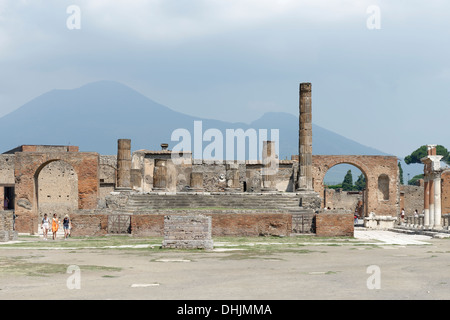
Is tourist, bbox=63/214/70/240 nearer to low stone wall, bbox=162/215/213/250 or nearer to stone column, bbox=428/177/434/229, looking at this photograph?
low stone wall, bbox=162/215/213/250

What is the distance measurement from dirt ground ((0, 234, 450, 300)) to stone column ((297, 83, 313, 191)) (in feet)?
47.3

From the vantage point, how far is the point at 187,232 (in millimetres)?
16781

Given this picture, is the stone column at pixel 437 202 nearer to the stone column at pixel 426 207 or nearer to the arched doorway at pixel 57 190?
the stone column at pixel 426 207

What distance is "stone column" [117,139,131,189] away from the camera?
31828 mm

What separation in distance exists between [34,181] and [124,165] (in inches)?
192

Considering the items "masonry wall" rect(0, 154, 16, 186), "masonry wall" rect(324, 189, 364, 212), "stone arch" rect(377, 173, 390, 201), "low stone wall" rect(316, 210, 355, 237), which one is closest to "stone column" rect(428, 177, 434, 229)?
"low stone wall" rect(316, 210, 355, 237)

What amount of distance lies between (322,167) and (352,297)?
34.7 metres

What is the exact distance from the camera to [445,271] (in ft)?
39.8

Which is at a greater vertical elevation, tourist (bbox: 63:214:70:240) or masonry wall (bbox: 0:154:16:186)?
masonry wall (bbox: 0:154:16:186)

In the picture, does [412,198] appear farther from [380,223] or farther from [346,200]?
[380,223]

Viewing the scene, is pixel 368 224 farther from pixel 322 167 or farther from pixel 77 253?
pixel 77 253

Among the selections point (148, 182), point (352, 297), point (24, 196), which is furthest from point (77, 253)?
point (148, 182)

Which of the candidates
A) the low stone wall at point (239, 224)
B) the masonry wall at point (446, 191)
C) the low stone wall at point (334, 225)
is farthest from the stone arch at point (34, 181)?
the masonry wall at point (446, 191)

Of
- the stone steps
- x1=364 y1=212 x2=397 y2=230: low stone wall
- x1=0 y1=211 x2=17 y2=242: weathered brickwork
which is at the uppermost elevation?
the stone steps
